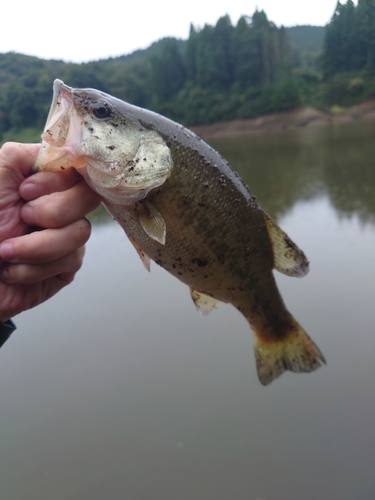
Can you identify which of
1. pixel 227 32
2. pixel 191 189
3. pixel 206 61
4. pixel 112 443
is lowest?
pixel 112 443

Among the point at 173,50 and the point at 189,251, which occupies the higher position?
the point at 173,50

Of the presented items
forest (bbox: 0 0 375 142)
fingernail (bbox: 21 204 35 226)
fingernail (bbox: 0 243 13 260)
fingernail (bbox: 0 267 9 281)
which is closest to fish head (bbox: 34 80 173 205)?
fingernail (bbox: 21 204 35 226)

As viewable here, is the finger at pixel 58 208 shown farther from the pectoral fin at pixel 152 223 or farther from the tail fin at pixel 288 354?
the tail fin at pixel 288 354

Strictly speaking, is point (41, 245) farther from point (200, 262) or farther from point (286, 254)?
point (286, 254)

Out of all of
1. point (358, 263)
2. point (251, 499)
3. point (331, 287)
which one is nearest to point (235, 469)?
point (251, 499)

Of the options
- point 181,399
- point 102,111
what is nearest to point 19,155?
point 102,111

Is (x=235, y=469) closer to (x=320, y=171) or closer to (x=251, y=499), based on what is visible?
(x=251, y=499)

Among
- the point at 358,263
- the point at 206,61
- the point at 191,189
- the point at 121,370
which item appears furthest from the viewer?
the point at 206,61
